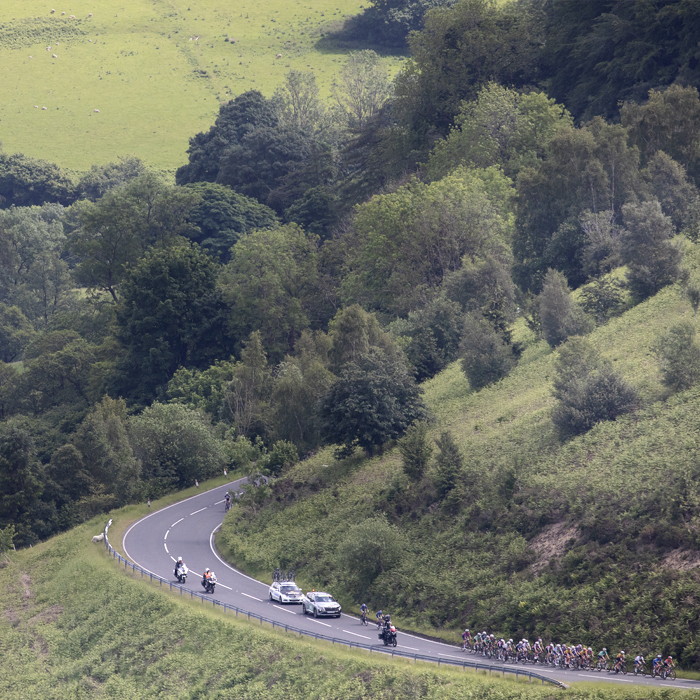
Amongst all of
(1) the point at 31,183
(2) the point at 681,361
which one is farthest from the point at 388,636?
(1) the point at 31,183

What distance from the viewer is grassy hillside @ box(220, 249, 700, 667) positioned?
112ft

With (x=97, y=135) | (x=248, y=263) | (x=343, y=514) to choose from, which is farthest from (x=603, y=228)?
(x=97, y=135)

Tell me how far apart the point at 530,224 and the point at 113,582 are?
40591mm

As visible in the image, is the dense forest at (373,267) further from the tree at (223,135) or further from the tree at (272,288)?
the tree at (223,135)

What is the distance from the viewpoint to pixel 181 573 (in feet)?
148

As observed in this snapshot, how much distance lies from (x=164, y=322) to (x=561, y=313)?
4072 centimetres

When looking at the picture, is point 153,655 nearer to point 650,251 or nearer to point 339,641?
point 339,641

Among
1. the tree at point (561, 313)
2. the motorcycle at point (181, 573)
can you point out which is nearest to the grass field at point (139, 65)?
the tree at point (561, 313)

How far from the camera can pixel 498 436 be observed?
50906mm

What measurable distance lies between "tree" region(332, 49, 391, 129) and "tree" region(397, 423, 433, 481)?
86.1 meters

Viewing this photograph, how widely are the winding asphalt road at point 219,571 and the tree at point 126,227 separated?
43135mm

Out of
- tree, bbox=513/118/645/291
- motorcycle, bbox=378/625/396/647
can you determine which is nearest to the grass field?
tree, bbox=513/118/645/291

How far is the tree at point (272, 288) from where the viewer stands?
84.1 metres

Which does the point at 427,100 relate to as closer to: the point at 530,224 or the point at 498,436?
the point at 530,224
